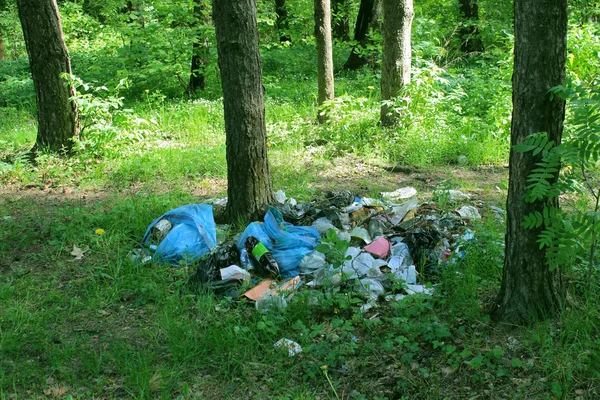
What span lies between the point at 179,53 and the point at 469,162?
6226 millimetres

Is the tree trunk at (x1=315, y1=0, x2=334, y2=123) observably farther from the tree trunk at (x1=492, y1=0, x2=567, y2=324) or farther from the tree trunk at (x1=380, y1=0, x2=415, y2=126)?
the tree trunk at (x1=492, y1=0, x2=567, y2=324)

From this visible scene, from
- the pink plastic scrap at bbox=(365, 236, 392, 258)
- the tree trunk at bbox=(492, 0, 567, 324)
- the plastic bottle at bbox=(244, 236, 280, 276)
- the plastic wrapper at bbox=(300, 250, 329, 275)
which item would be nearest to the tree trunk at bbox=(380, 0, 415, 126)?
the pink plastic scrap at bbox=(365, 236, 392, 258)

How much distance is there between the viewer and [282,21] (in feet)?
54.3

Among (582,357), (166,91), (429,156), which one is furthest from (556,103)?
(166,91)

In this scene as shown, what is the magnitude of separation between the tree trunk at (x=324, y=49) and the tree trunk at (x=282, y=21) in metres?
7.26

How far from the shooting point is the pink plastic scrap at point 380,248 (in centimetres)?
455

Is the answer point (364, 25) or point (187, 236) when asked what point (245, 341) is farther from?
point (364, 25)

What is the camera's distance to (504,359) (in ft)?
10.4

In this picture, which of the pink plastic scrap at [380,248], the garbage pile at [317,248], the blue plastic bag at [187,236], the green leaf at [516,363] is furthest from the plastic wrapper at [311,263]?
the green leaf at [516,363]

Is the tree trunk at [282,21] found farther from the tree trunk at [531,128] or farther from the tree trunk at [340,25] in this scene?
the tree trunk at [531,128]

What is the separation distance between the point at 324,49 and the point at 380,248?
4.92 meters

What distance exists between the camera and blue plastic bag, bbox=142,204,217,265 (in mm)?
4777

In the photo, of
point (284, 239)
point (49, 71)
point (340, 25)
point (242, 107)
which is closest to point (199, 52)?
point (49, 71)

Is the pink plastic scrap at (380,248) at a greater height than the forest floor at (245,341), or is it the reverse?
the pink plastic scrap at (380,248)
